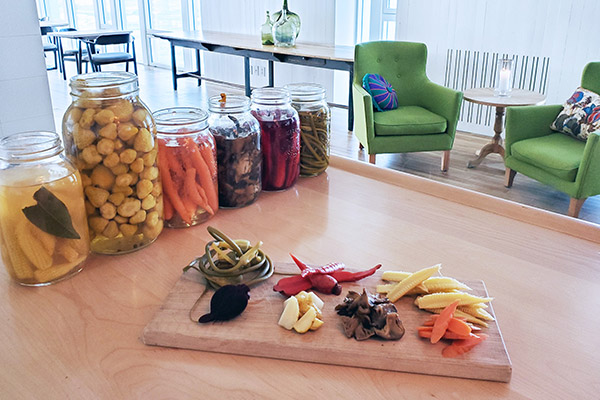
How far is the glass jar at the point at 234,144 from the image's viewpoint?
3.40ft

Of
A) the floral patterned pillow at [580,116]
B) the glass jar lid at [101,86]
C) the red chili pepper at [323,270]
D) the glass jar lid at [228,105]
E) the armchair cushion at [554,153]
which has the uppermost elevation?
the glass jar lid at [101,86]

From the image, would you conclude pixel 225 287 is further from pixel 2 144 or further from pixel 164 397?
pixel 2 144

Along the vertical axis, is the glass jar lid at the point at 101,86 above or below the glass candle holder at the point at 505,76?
above

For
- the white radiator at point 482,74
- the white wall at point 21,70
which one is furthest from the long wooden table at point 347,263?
the white radiator at point 482,74

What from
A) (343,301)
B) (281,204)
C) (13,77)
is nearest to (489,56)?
(13,77)

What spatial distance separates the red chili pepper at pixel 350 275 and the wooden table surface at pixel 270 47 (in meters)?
3.86

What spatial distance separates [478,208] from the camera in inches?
44.4

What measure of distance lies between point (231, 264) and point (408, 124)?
3.13 m

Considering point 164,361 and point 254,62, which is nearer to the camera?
point 164,361

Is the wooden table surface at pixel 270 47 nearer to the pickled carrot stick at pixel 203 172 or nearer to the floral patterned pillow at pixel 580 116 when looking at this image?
the floral patterned pillow at pixel 580 116

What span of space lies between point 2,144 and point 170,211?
1.01 ft

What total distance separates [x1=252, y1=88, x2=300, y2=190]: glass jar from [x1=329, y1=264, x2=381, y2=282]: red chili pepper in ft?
1.29

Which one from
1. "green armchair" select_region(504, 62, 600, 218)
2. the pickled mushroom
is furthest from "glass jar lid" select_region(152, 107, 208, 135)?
"green armchair" select_region(504, 62, 600, 218)

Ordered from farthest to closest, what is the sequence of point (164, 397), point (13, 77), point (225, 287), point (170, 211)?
point (13, 77) < point (170, 211) < point (225, 287) < point (164, 397)
